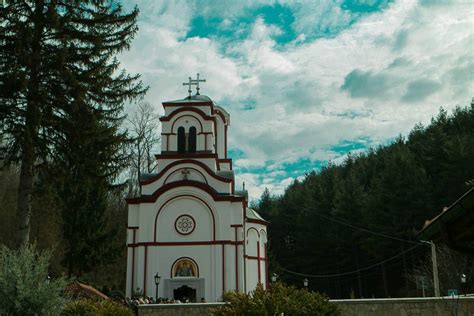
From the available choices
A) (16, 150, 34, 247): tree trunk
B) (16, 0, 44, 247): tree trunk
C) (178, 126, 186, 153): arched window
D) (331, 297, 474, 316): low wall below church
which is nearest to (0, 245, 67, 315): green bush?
(16, 150, 34, 247): tree trunk

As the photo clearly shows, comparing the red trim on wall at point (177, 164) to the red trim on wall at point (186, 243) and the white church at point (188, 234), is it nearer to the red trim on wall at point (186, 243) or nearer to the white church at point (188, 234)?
the white church at point (188, 234)

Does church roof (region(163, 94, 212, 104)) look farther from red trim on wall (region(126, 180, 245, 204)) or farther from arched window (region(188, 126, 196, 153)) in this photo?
red trim on wall (region(126, 180, 245, 204))

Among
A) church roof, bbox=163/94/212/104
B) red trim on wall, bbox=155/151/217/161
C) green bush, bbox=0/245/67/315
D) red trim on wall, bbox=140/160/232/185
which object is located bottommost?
green bush, bbox=0/245/67/315

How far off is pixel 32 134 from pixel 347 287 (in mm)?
34762

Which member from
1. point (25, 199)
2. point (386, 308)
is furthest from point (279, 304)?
point (25, 199)

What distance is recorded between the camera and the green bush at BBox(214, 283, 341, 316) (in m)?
8.86

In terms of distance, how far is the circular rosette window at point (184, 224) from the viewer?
76.6ft

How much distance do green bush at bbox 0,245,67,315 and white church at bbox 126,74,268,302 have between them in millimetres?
13742

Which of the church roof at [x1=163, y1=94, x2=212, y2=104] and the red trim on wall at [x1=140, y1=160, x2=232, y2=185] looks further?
the church roof at [x1=163, y1=94, x2=212, y2=104]

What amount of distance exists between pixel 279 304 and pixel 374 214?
2663 centimetres

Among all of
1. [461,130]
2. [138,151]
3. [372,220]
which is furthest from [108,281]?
[461,130]

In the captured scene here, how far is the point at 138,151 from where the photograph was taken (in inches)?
1250

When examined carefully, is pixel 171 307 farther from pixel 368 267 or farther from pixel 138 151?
pixel 368 267

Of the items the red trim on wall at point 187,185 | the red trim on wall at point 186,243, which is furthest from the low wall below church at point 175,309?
the red trim on wall at point 187,185
